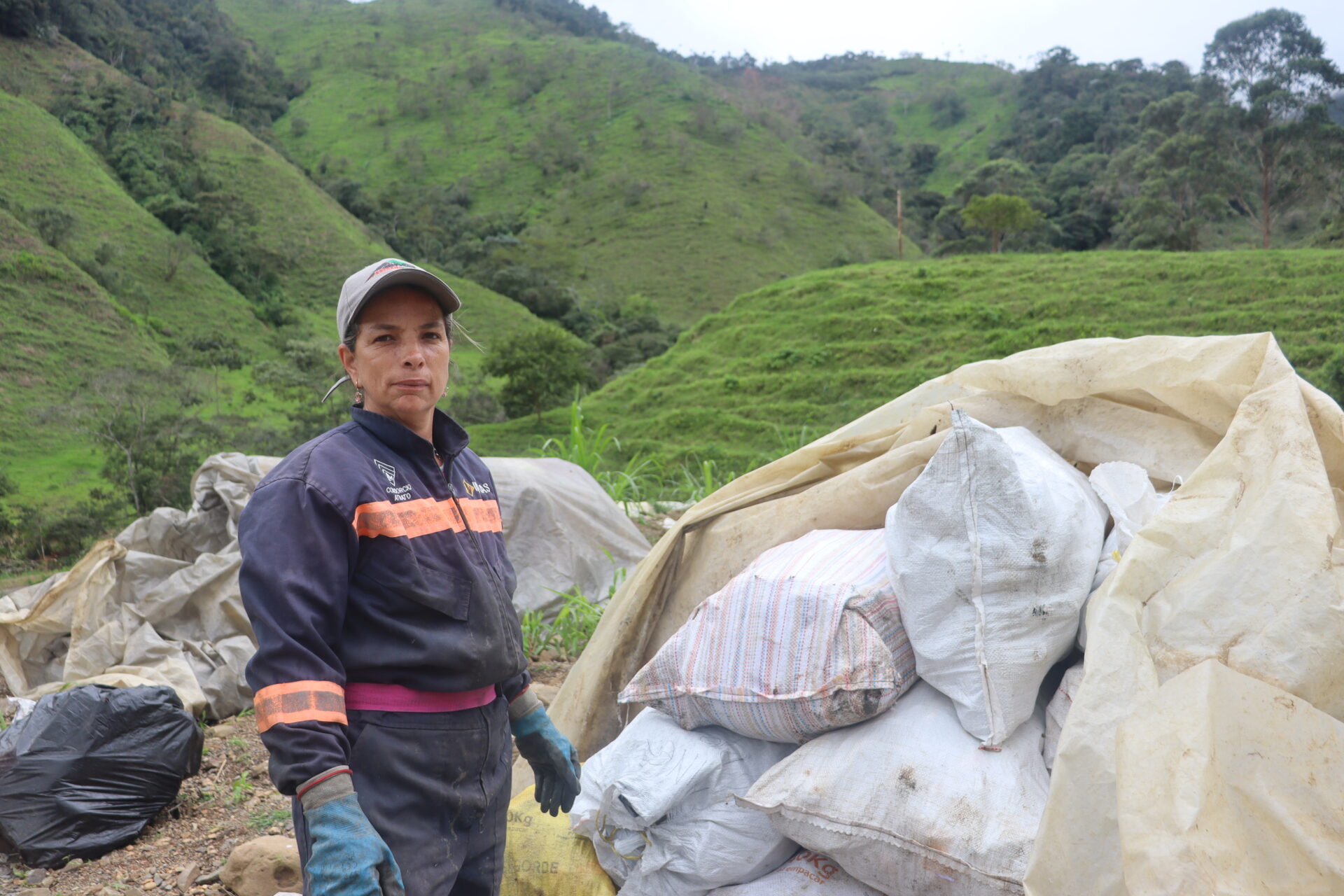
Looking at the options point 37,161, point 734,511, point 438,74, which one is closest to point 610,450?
point 734,511

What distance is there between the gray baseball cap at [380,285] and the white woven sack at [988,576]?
37.4 inches

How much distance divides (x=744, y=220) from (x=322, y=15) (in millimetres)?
36679

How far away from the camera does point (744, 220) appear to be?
35.1m

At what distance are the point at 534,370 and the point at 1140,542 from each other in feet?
50.8

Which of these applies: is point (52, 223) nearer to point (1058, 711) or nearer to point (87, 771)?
point (87, 771)

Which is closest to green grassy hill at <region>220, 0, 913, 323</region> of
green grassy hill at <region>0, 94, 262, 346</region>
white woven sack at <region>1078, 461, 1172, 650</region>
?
green grassy hill at <region>0, 94, 262, 346</region>

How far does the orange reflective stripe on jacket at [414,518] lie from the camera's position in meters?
1.23

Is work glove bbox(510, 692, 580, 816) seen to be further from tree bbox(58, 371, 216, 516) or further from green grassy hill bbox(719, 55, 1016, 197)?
green grassy hill bbox(719, 55, 1016, 197)

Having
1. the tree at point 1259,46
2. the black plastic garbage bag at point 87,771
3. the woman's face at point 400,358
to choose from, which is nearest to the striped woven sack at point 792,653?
the woman's face at point 400,358

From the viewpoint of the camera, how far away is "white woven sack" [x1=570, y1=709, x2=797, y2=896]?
1.73 meters

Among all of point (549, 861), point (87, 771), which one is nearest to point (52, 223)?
point (87, 771)

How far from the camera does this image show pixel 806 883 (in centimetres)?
171

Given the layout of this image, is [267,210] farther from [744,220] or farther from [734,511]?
[734,511]

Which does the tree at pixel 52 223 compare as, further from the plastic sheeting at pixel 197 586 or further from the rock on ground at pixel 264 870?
the rock on ground at pixel 264 870
